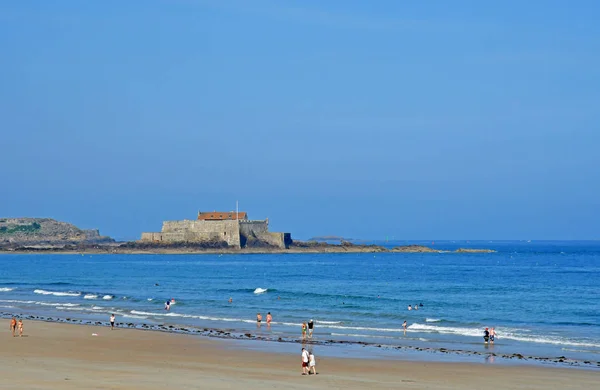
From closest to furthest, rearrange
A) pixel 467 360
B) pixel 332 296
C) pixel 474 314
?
pixel 467 360, pixel 474 314, pixel 332 296

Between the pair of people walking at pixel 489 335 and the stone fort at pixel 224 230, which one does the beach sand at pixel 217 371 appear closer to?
the pair of people walking at pixel 489 335

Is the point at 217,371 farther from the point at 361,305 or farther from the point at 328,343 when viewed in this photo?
the point at 361,305

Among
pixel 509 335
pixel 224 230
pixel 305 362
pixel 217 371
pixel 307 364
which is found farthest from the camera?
pixel 224 230

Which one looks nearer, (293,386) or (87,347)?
(293,386)

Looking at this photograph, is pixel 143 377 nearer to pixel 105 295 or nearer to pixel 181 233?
pixel 105 295

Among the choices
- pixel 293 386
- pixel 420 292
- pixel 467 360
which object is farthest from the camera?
pixel 420 292

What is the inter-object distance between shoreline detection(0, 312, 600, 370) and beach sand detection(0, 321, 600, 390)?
1359 millimetres

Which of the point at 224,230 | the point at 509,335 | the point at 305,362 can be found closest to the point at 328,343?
the point at 305,362

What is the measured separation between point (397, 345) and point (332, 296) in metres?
25.4

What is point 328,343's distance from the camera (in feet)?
105

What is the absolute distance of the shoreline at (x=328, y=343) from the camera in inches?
1071

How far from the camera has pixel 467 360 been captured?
27562mm

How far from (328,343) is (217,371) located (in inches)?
349

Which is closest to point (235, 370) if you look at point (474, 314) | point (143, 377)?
point (143, 377)
